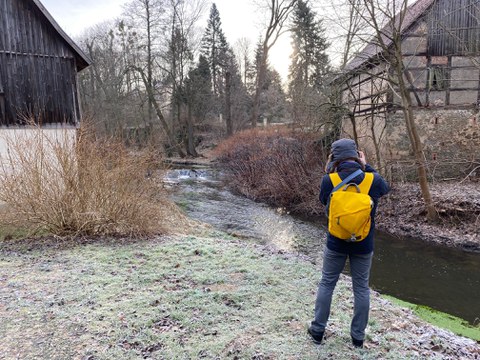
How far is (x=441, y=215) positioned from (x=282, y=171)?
7083 mm

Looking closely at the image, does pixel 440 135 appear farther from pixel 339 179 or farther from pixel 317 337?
pixel 317 337

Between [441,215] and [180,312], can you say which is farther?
[441,215]

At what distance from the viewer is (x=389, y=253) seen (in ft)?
32.4

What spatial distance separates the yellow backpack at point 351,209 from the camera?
11.0ft

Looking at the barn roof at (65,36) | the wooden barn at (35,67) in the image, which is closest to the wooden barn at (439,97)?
the barn roof at (65,36)

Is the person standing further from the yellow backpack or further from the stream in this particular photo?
the stream

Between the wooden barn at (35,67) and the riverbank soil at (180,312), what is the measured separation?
7633 millimetres

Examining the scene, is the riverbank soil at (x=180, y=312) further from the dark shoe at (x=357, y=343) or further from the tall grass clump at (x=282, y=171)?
the tall grass clump at (x=282, y=171)

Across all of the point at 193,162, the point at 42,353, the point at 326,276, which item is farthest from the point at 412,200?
the point at 193,162

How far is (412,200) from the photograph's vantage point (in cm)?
1324

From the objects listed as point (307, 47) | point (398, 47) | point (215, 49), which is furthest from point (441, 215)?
point (215, 49)

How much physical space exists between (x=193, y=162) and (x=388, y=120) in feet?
55.0

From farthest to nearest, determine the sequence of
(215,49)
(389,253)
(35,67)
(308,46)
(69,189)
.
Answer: (215,49) < (308,46) < (35,67) < (389,253) < (69,189)

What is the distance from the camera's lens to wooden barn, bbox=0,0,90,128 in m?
12.2
